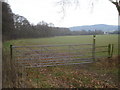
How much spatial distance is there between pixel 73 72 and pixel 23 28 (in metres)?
1.77

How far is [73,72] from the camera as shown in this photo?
3250 mm

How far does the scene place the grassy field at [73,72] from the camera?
2.34 metres

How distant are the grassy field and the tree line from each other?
145mm

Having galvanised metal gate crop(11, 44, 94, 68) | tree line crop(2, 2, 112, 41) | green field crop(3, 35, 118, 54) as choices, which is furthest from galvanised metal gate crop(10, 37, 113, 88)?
tree line crop(2, 2, 112, 41)

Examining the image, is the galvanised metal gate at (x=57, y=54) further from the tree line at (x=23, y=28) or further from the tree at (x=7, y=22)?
the tree at (x=7, y=22)

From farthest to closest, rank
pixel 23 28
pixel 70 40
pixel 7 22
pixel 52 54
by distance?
pixel 52 54 → pixel 70 40 → pixel 23 28 → pixel 7 22

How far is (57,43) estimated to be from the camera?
3.57m

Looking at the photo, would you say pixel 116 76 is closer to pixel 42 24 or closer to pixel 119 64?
pixel 119 64

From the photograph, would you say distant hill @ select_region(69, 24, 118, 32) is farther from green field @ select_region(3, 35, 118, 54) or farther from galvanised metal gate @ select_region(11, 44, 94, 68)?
galvanised metal gate @ select_region(11, 44, 94, 68)

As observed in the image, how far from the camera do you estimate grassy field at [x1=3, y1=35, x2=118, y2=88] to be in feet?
7.66

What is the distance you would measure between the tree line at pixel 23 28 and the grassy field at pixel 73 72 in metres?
0.15

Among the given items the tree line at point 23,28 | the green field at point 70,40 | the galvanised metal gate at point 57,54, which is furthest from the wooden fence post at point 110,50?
the tree line at point 23,28

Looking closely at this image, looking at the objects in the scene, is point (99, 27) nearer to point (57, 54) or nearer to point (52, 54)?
point (57, 54)

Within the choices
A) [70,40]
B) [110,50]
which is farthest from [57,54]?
[110,50]
